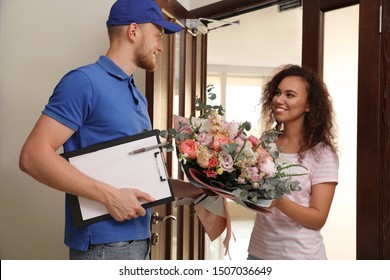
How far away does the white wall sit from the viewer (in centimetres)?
287

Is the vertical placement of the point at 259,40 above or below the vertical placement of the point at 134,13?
above

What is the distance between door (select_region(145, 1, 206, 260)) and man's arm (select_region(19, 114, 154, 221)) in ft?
2.88

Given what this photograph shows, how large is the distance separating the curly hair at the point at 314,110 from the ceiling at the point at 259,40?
3.05 m

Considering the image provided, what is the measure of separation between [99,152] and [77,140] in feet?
0.31

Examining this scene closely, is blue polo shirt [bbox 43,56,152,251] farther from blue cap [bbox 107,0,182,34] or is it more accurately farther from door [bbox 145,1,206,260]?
door [bbox 145,1,206,260]

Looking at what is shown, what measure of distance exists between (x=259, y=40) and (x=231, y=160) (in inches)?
199

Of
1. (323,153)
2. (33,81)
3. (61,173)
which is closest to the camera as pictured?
(61,173)

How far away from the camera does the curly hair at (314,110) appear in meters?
1.75

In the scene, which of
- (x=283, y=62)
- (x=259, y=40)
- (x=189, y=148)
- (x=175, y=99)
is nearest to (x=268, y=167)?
(x=189, y=148)

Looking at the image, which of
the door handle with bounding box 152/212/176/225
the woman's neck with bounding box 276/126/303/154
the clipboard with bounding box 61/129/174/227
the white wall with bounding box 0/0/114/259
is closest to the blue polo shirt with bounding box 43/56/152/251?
the clipboard with bounding box 61/129/174/227

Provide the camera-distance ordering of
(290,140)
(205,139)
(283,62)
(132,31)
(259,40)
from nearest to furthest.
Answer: (205,139), (132,31), (290,140), (259,40), (283,62)

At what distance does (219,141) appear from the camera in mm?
1376

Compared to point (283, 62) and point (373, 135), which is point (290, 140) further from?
point (283, 62)
